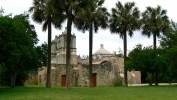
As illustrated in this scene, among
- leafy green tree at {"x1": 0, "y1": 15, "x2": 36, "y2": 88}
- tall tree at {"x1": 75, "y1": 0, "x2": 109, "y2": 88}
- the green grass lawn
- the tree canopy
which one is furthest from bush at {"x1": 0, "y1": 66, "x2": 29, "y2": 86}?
the green grass lawn

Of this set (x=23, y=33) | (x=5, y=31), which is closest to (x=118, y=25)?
(x=23, y=33)

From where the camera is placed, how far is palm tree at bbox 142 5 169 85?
35250 millimetres

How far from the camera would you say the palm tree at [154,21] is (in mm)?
35250

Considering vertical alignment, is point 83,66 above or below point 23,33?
below

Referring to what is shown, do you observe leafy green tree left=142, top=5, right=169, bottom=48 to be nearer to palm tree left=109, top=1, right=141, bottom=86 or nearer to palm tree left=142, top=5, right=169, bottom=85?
palm tree left=142, top=5, right=169, bottom=85

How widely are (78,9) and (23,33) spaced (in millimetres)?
4955

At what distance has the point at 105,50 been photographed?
71.0m

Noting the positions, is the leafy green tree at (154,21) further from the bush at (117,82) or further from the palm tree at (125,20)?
the bush at (117,82)

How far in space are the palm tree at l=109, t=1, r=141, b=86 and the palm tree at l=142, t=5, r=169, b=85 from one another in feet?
9.83

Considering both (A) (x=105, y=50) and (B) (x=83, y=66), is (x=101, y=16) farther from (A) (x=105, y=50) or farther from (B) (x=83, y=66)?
(A) (x=105, y=50)

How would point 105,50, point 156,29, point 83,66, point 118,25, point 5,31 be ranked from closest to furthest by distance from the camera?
point 5,31 → point 118,25 → point 156,29 → point 83,66 → point 105,50

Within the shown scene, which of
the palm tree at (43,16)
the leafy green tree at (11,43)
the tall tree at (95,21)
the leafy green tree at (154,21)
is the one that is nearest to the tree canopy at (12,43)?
the leafy green tree at (11,43)

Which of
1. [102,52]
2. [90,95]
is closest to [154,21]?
[90,95]

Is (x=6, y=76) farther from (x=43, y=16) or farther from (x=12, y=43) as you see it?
(x=12, y=43)
